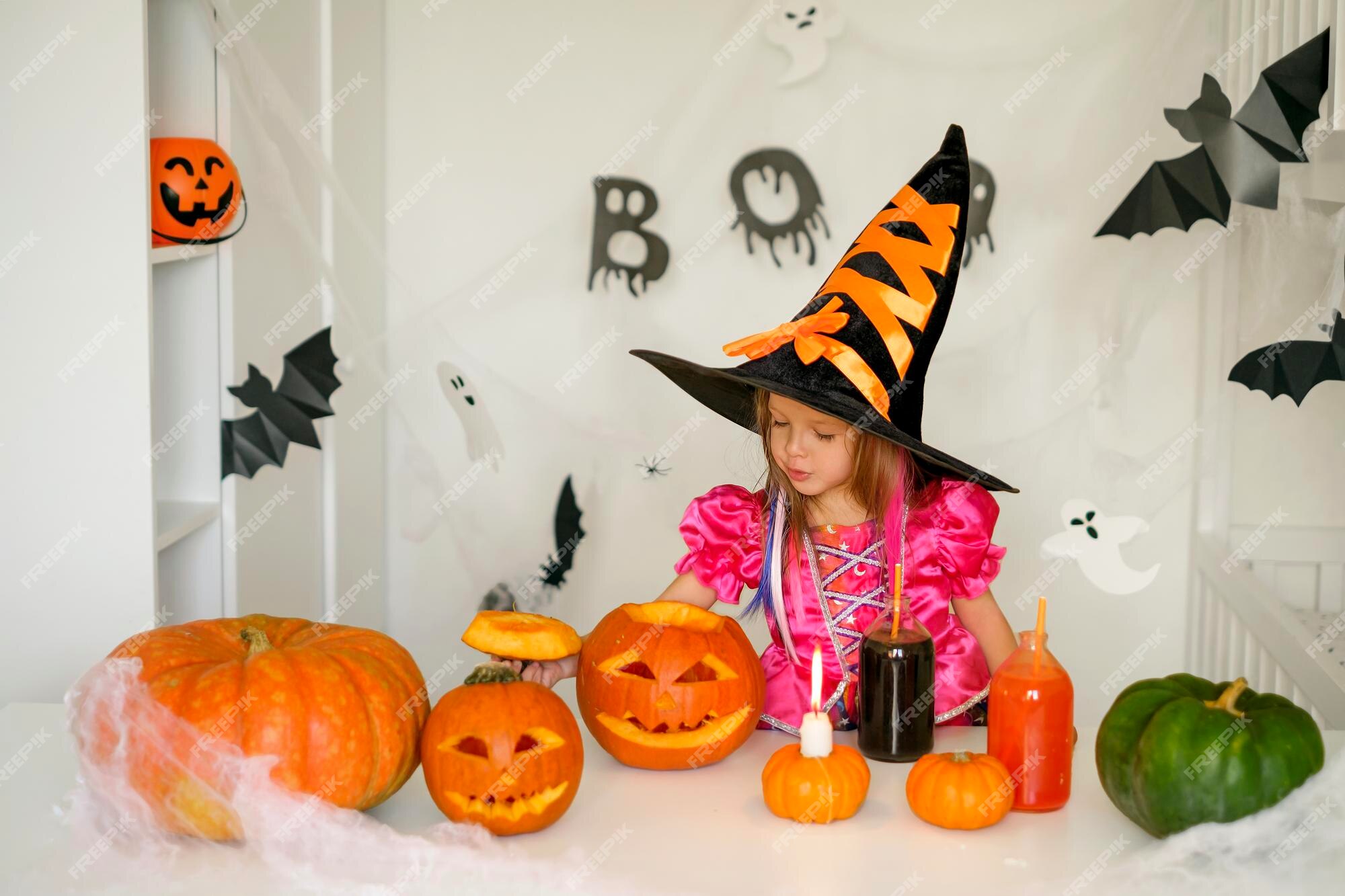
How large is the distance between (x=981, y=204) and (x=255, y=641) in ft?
5.81

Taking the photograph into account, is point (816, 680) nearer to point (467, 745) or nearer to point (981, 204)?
point (467, 745)

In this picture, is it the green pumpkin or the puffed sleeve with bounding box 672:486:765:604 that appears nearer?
the green pumpkin

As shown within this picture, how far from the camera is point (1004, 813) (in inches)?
42.8

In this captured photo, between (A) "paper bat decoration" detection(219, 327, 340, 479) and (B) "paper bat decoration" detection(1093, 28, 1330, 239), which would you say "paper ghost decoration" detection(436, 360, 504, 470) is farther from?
(B) "paper bat decoration" detection(1093, 28, 1330, 239)

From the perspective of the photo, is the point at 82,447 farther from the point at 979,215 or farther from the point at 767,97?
the point at 979,215

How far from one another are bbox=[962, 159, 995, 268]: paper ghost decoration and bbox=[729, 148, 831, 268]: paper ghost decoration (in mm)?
277

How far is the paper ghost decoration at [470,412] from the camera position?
8.11 ft

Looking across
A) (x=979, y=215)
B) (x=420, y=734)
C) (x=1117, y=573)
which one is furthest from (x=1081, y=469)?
(x=420, y=734)

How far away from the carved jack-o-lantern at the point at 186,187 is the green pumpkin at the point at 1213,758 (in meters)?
1.34

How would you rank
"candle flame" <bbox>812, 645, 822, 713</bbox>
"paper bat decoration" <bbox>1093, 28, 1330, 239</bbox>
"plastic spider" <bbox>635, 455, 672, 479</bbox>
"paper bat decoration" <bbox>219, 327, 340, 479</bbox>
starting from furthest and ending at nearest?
"plastic spider" <bbox>635, 455, 672, 479</bbox> < "paper bat decoration" <bbox>219, 327, 340, 479</bbox> < "paper bat decoration" <bbox>1093, 28, 1330, 239</bbox> < "candle flame" <bbox>812, 645, 822, 713</bbox>

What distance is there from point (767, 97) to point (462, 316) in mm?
746

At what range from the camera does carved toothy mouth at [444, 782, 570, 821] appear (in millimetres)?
1047

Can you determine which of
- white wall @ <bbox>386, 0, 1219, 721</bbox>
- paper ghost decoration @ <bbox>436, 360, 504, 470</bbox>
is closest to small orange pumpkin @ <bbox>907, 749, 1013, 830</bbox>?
white wall @ <bbox>386, 0, 1219, 721</bbox>

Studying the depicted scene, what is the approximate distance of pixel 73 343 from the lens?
5.26ft
